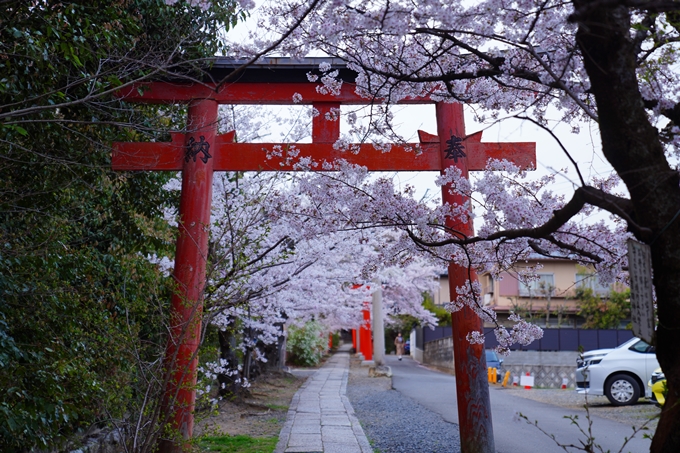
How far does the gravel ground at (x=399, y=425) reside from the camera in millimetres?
8172

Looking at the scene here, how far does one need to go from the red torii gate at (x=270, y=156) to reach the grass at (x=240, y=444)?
1222 millimetres

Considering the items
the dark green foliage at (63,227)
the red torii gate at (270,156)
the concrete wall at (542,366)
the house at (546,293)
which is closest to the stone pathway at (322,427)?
the red torii gate at (270,156)

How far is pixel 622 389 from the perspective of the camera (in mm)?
13172

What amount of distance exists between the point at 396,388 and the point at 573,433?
28.8ft

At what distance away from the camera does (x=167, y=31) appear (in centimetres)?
623

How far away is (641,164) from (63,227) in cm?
444

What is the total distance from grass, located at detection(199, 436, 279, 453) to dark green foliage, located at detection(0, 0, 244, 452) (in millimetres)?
2326

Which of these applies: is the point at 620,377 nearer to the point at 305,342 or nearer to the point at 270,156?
the point at 270,156

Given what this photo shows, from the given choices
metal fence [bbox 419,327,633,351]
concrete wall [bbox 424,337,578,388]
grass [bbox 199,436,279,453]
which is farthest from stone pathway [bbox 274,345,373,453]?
metal fence [bbox 419,327,633,351]

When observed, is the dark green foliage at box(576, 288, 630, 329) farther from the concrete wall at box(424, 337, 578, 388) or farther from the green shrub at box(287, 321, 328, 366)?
the green shrub at box(287, 321, 328, 366)

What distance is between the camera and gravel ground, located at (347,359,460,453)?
8.17 m

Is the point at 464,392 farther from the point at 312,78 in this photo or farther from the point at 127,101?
the point at 127,101

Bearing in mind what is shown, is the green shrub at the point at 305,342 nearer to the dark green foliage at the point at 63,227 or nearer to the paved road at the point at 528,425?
the paved road at the point at 528,425

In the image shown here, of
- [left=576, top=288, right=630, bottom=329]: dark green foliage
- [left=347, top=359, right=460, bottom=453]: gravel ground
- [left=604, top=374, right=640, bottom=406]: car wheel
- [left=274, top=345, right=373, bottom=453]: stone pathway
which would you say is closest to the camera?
[left=274, top=345, right=373, bottom=453]: stone pathway
